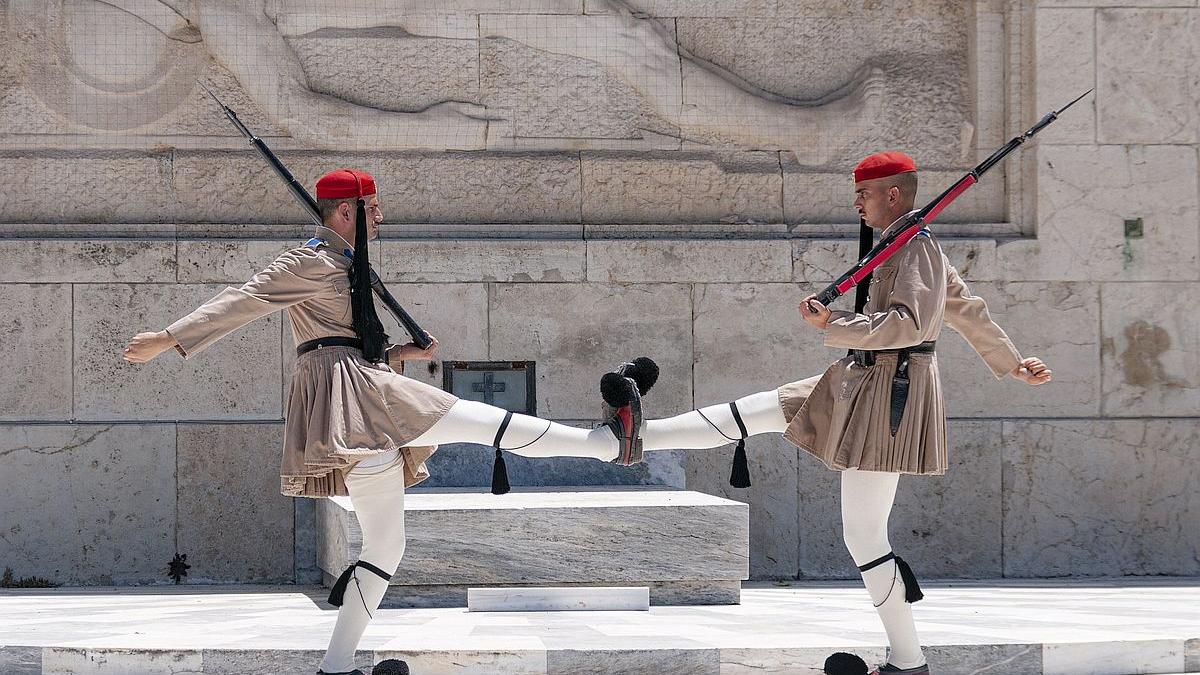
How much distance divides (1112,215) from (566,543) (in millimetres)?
4164

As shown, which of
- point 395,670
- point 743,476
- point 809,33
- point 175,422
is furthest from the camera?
point 809,33

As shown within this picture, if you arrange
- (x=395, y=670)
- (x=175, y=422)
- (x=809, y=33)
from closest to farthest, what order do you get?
(x=395, y=670) < (x=175, y=422) < (x=809, y=33)

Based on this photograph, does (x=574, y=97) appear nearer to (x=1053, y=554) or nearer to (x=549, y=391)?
(x=549, y=391)

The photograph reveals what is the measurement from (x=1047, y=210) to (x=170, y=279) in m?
5.12

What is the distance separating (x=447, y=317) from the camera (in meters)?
8.77

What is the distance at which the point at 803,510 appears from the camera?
A: 8.87 m

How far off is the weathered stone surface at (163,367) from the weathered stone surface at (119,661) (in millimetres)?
3276

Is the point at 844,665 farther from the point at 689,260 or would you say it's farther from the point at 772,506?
the point at 689,260

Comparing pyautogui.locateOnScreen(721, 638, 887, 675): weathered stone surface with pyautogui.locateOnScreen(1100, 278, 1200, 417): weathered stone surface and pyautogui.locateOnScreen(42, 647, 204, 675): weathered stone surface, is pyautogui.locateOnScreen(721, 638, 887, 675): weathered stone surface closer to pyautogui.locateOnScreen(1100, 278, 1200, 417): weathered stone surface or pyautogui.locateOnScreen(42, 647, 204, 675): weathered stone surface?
pyautogui.locateOnScreen(42, 647, 204, 675): weathered stone surface

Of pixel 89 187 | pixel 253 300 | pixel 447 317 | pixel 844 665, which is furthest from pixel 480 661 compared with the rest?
pixel 89 187

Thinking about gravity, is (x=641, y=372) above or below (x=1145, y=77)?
below

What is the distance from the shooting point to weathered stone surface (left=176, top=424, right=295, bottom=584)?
28.3ft

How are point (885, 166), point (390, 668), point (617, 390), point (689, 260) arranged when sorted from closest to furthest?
point (390, 668)
point (885, 166)
point (617, 390)
point (689, 260)

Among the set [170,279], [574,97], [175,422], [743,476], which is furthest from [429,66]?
[743,476]
